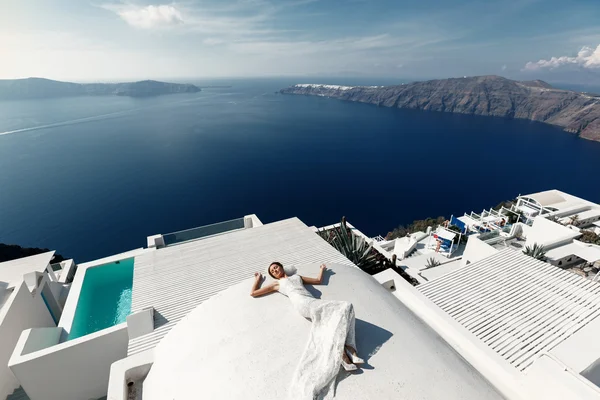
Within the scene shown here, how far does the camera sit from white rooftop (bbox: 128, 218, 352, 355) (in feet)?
28.5

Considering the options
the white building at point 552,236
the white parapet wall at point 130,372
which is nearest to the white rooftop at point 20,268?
the white parapet wall at point 130,372

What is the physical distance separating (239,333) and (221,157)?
3009 inches

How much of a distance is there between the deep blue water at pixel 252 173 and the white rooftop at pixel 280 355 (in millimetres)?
44320

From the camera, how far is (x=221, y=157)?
77.1m

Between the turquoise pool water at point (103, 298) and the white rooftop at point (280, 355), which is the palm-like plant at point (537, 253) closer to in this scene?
the white rooftop at point (280, 355)

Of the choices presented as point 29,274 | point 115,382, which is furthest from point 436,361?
point 29,274

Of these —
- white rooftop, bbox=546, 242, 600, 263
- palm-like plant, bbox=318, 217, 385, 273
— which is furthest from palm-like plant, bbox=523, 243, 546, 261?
palm-like plant, bbox=318, 217, 385, 273

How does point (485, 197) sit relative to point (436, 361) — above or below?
below

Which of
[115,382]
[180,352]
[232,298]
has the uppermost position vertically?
[232,298]

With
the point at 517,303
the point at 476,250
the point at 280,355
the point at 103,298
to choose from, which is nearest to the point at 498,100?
the point at 476,250

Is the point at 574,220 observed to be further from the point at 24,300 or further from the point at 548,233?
the point at 24,300

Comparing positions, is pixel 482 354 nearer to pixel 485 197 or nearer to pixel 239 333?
pixel 239 333

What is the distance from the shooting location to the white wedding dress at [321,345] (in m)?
3.67

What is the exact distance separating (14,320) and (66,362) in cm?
306
